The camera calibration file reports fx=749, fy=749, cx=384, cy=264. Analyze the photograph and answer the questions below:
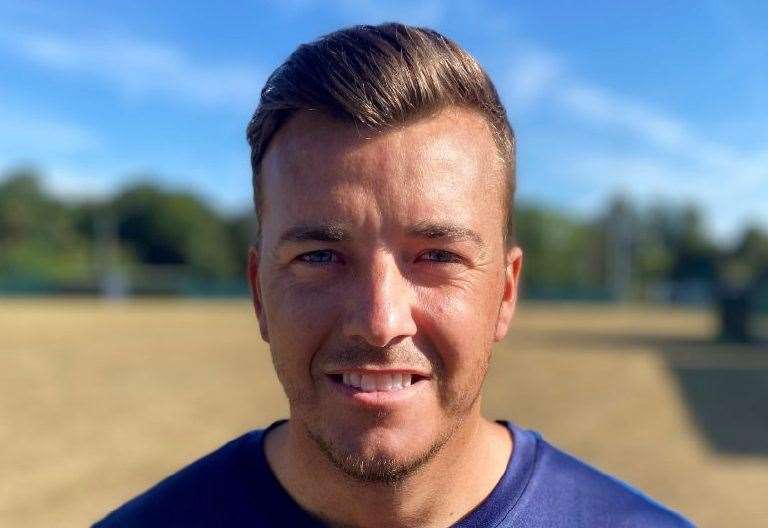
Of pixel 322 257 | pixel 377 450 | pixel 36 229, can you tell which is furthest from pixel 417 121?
pixel 36 229

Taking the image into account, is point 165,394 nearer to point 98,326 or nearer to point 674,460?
point 674,460

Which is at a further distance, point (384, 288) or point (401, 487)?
point (401, 487)

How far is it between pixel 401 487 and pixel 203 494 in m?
0.48

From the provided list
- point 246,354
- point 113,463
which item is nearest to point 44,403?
point 113,463

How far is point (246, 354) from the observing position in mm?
17594

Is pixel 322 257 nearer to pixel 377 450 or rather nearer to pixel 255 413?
pixel 377 450

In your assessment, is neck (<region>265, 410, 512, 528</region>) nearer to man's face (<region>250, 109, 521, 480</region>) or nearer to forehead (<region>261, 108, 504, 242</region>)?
man's face (<region>250, 109, 521, 480</region>)

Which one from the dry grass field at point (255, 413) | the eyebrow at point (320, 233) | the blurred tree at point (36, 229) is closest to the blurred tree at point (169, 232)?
the blurred tree at point (36, 229)

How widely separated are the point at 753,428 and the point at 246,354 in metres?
11.3

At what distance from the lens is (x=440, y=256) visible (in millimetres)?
1514

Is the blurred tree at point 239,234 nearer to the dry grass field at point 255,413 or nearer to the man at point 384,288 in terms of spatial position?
the dry grass field at point 255,413

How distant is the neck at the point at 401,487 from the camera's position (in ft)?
5.17

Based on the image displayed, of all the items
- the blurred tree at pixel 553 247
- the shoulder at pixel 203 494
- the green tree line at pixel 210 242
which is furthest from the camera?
the blurred tree at pixel 553 247

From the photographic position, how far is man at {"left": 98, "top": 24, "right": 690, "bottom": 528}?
1455mm
